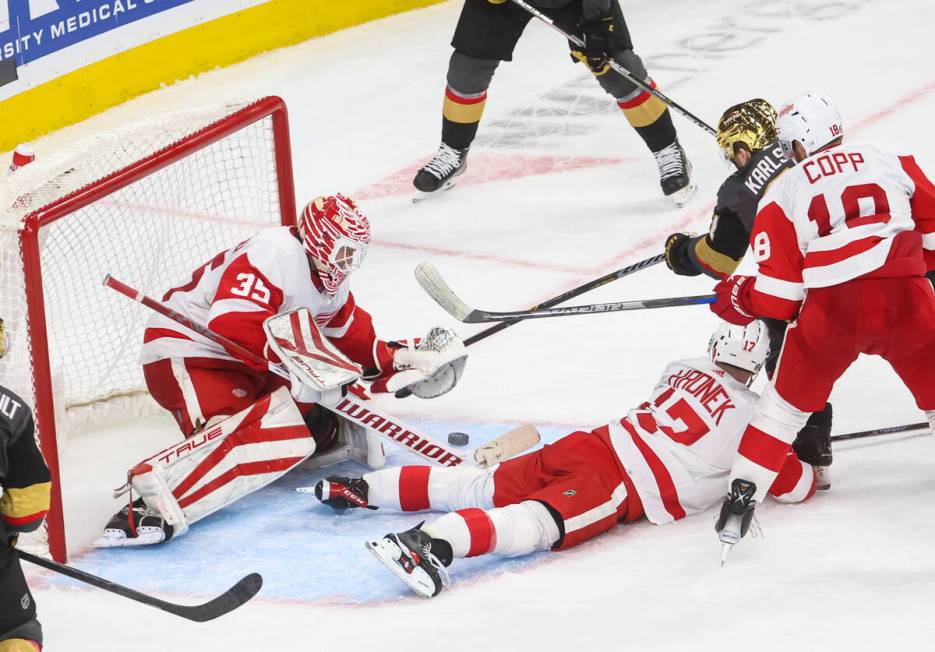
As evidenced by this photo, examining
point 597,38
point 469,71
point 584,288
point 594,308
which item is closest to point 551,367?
point 584,288

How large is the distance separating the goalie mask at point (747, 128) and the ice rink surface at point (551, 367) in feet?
2.13

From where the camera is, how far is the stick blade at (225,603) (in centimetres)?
251

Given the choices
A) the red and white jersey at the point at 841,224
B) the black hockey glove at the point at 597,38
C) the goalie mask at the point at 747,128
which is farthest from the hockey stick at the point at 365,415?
the black hockey glove at the point at 597,38

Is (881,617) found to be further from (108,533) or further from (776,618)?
(108,533)

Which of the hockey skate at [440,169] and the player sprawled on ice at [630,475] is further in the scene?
the hockey skate at [440,169]

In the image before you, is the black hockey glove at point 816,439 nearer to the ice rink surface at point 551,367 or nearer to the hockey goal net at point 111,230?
the ice rink surface at point 551,367

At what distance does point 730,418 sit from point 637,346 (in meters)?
1.16

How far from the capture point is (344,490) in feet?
10.1

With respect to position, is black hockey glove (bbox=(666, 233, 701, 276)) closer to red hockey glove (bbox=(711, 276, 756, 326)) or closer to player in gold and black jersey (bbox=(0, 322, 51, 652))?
red hockey glove (bbox=(711, 276, 756, 326))

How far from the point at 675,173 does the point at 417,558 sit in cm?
257

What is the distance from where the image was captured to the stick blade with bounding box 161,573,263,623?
251 cm

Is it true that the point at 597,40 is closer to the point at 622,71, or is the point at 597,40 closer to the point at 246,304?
the point at 622,71

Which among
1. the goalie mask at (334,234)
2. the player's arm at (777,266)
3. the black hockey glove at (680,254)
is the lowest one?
the black hockey glove at (680,254)

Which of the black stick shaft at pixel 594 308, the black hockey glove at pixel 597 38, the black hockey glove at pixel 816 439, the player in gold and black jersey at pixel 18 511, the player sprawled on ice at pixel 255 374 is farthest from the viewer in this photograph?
the black hockey glove at pixel 597 38
